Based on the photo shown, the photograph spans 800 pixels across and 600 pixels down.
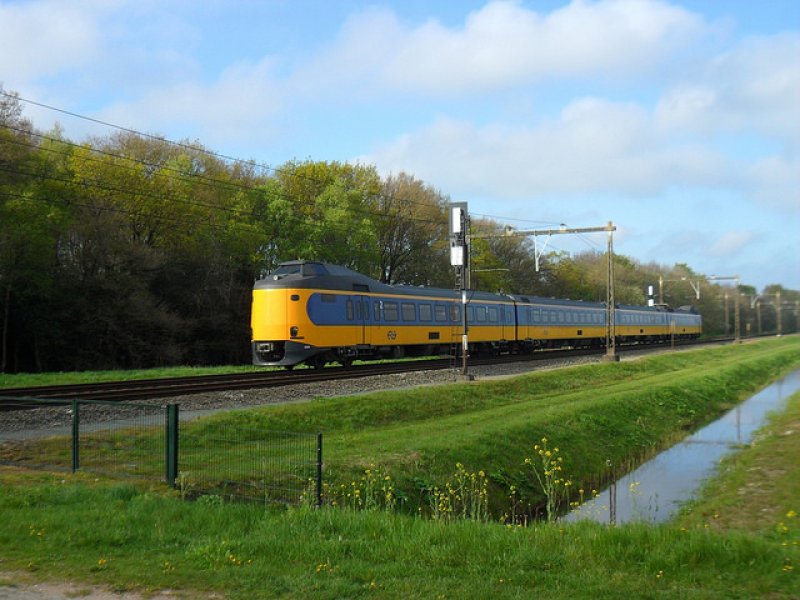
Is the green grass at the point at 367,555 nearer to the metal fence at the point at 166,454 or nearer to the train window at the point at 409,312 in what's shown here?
the metal fence at the point at 166,454

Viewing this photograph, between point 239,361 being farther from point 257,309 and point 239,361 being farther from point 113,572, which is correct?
point 113,572

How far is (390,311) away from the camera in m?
33.0

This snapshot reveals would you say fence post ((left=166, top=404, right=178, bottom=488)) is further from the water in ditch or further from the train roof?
the train roof

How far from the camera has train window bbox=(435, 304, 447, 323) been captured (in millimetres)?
36969

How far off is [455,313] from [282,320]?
41.5ft

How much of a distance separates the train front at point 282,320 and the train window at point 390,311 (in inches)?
182

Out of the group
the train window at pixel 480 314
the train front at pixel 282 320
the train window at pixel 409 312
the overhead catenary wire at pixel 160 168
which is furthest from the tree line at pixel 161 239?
the train front at pixel 282 320

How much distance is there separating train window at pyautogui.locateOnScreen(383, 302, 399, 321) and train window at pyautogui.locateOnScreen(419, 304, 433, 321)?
2285mm

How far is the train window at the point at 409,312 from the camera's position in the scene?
34125 mm

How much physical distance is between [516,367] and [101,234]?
22654mm

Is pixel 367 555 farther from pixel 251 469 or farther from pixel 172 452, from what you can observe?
pixel 251 469

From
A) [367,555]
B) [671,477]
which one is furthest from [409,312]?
[367,555]

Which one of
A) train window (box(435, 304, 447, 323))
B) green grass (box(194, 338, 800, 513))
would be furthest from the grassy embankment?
train window (box(435, 304, 447, 323))

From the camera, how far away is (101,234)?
4088 centimetres
